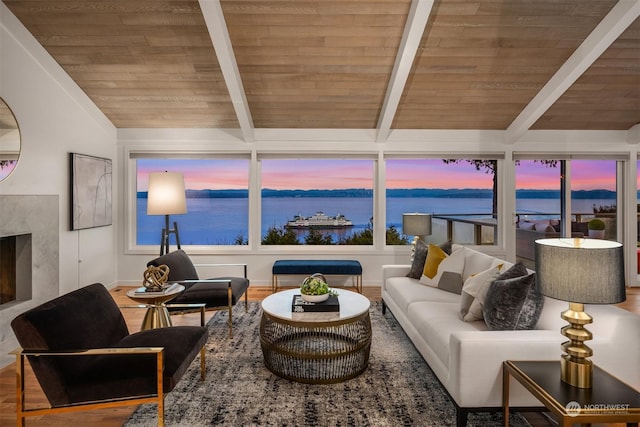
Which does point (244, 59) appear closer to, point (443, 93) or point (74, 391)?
point (443, 93)

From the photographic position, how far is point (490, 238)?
A: 234 inches

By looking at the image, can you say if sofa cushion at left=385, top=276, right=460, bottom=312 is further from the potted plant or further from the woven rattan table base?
the potted plant

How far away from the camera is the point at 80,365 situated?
6.72 feet

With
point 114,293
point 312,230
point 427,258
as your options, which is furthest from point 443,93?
point 114,293

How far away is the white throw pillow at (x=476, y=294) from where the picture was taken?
103 inches

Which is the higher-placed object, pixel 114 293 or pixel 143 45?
pixel 143 45

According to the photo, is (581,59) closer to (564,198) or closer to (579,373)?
(564,198)

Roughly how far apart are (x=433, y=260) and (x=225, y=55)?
2.85 m

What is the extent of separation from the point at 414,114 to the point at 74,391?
4.67m

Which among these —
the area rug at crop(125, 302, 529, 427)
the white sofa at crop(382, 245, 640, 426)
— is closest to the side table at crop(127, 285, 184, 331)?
the area rug at crop(125, 302, 529, 427)

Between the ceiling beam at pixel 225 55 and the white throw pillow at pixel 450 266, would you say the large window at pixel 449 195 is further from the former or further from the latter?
the ceiling beam at pixel 225 55

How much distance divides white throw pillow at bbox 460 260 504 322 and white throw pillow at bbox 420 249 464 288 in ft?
2.93

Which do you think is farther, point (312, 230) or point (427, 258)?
point (312, 230)

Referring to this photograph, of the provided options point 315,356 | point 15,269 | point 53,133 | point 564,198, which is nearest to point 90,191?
point 53,133
